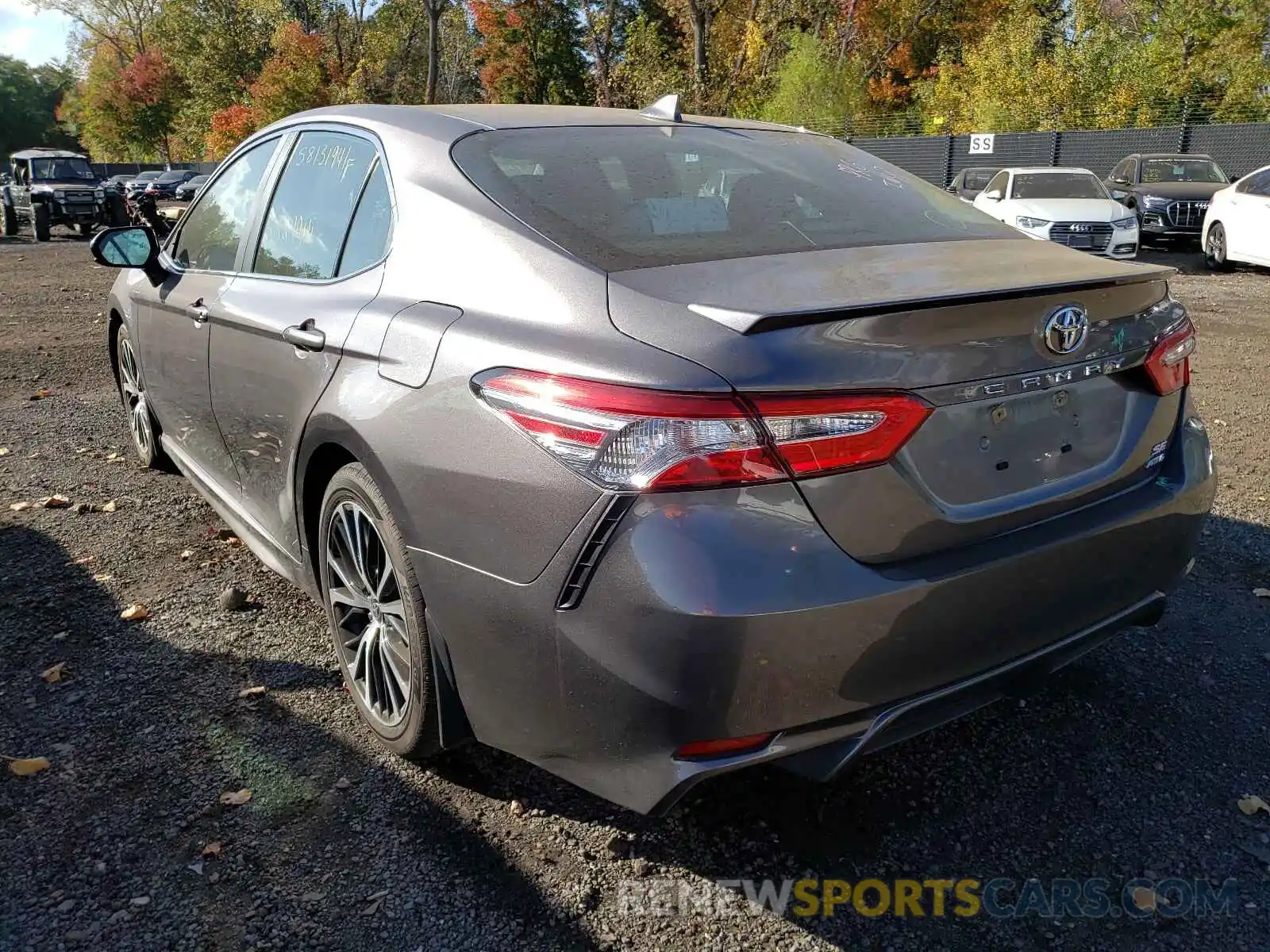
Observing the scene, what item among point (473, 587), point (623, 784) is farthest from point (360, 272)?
point (623, 784)

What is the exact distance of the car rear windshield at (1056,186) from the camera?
599 inches

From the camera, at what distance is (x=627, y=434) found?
6.06 feet

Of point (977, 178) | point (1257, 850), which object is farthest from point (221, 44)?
point (1257, 850)

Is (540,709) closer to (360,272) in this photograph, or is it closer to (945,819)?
(945,819)

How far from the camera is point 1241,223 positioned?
13.6m

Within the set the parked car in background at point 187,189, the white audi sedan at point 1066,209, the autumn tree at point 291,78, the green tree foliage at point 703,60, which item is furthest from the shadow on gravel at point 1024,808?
the autumn tree at point 291,78

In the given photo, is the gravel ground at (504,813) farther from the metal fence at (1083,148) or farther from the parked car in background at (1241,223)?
the metal fence at (1083,148)

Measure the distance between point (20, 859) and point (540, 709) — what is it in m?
1.36

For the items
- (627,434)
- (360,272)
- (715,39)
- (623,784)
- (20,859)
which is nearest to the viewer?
(627,434)

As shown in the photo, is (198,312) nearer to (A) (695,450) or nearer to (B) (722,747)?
(A) (695,450)

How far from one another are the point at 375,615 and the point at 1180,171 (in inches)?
795

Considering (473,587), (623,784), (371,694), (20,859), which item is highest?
(473,587)

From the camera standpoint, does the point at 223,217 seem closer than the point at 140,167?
Yes

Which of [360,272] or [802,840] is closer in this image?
[802,840]
